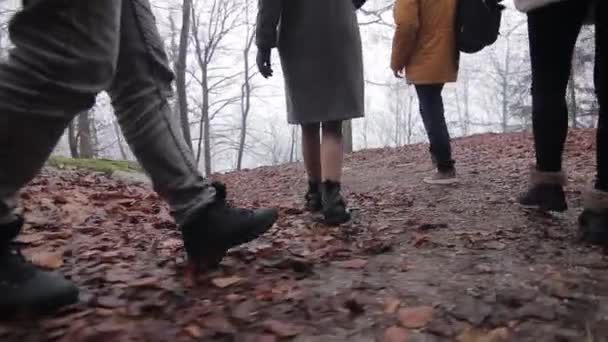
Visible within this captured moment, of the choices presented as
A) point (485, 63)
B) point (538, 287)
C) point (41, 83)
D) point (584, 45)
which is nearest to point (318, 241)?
point (538, 287)

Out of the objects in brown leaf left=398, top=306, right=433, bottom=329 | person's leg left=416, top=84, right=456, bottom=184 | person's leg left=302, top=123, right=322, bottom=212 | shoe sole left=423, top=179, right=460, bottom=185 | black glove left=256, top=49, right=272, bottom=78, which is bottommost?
brown leaf left=398, top=306, right=433, bottom=329

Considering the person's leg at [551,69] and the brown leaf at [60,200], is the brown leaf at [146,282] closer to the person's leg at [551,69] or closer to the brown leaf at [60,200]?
the person's leg at [551,69]

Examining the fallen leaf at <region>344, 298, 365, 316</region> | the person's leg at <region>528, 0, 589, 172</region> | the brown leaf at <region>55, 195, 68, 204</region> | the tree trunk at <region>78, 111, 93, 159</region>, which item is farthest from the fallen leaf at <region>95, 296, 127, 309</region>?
the tree trunk at <region>78, 111, 93, 159</region>

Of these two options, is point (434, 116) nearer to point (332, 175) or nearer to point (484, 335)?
point (332, 175)

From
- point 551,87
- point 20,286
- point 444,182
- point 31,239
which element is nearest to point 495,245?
point 551,87

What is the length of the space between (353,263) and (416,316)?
2.07ft

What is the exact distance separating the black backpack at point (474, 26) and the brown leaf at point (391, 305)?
9.81 feet

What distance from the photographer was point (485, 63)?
A: 124 ft

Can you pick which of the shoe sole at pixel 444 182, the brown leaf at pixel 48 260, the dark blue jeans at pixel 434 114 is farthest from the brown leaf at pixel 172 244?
the shoe sole at pixel 444 182

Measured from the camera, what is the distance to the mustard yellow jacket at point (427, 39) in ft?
14.1

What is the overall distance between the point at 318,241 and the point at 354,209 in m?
1.31

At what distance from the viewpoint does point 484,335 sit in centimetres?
140

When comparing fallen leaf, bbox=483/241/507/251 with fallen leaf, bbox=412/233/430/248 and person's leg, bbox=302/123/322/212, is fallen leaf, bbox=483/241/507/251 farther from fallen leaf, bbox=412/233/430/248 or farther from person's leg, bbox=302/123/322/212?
person's leg, bbox=302/123/322/212

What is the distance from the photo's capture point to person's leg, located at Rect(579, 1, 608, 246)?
6.97ft
